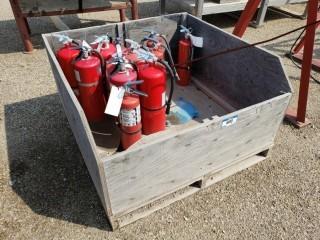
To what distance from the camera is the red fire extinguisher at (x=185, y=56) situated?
124 inches

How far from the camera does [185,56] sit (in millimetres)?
3221

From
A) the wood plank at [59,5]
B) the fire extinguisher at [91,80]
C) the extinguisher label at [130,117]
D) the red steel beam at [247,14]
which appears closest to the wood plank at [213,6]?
the wood plank at [59,5]

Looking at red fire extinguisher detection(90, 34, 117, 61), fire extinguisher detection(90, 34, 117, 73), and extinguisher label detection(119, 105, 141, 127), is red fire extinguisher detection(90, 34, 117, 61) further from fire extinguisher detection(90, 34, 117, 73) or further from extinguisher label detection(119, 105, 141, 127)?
extinguisher label detection(119, 105, 141, 127)

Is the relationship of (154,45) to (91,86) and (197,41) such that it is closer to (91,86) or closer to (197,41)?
(197,41)

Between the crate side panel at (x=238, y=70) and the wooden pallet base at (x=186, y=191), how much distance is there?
580 millimetres

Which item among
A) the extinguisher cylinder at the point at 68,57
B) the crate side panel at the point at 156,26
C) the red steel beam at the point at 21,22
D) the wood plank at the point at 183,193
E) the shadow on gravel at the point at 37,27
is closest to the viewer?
the wood plank at the point at 183,193

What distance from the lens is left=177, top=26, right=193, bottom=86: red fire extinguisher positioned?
10.3 ft

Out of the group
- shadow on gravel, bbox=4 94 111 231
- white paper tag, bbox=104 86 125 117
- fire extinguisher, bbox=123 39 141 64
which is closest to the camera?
white paper tag, bbox=104 86 125 117

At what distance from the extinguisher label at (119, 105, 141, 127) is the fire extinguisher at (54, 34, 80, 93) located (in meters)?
0.74

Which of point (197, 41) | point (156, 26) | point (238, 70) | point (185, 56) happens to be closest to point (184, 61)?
point (185, 56)

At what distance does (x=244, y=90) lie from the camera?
2.85 meters

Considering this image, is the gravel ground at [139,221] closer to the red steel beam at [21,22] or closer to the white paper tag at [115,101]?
the white paper tag at [115,101]

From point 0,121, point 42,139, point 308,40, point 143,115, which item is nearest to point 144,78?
point 143,115

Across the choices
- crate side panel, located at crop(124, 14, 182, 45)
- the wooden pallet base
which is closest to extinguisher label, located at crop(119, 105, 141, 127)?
the wooden pallet base
